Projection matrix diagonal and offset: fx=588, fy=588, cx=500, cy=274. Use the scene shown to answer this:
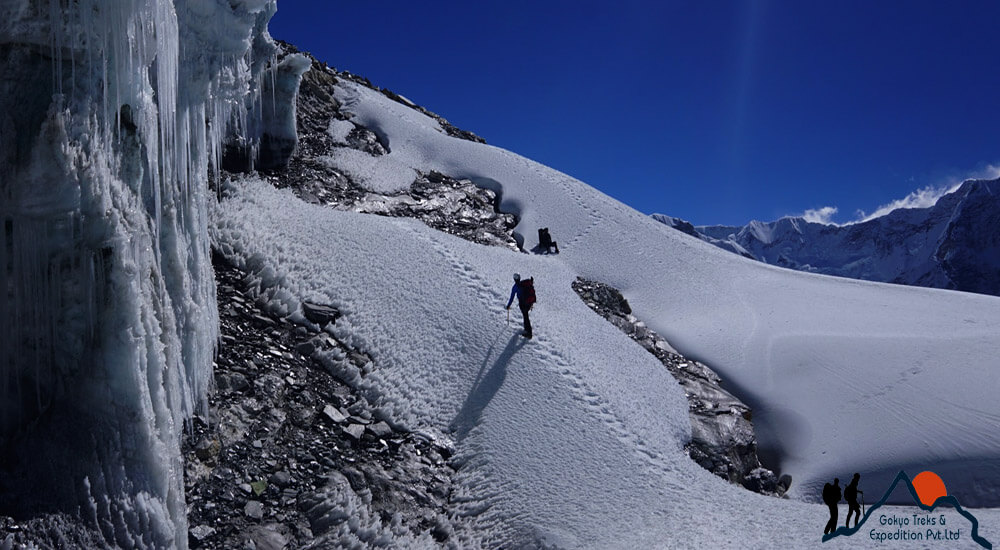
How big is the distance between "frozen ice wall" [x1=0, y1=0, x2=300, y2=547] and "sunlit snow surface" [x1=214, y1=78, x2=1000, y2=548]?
4.89m

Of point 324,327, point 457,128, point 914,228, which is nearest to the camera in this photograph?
point 324,327

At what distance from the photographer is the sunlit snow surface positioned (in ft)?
33.8

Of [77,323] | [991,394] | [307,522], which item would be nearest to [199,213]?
[77,323]

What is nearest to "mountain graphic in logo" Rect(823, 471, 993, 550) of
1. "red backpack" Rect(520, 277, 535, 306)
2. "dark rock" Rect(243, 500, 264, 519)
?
"red backpack" Rect(520, 277, 535, 306)

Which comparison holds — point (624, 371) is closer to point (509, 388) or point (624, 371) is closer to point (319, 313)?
point (509, 388)

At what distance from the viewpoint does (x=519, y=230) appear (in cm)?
2556

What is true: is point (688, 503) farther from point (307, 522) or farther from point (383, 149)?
point (383, 149)

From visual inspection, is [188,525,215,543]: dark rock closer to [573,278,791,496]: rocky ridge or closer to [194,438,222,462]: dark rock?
[194,438,222,462]: dark rock

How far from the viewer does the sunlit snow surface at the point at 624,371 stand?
10.3 m

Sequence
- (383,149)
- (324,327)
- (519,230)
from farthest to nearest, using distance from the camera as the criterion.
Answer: (383,149) < (519,230) < (324,327)

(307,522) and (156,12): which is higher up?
(156,12)

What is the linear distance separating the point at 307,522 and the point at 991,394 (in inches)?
675

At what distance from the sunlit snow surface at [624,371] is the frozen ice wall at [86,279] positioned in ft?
16.1

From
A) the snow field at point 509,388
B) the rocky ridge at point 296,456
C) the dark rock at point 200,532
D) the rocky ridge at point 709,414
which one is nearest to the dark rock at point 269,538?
the rocky ridge at point 296,456
